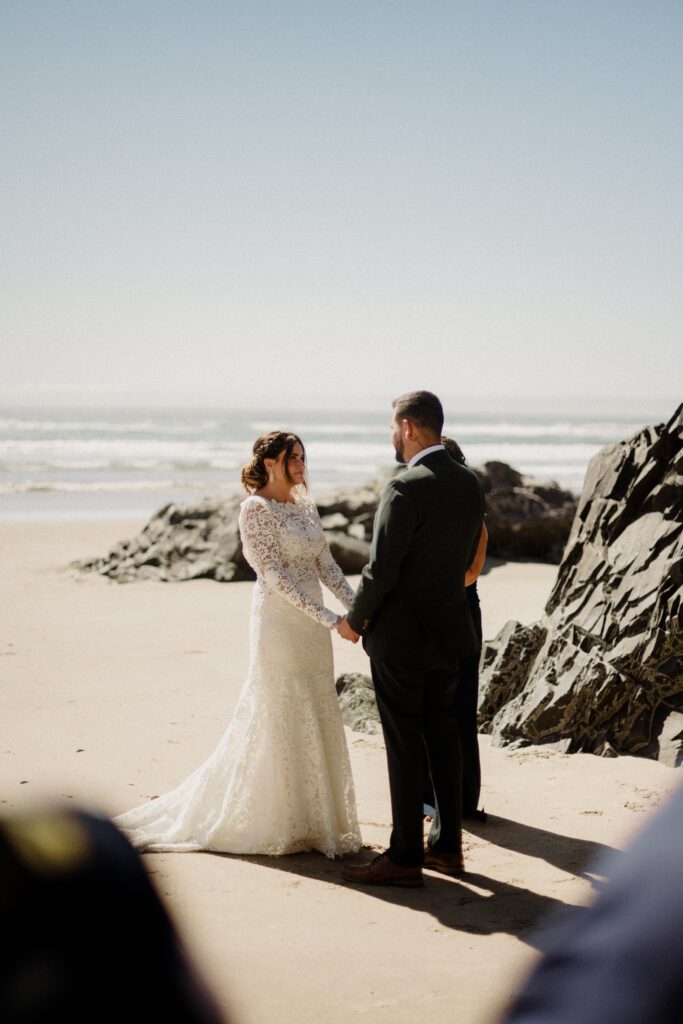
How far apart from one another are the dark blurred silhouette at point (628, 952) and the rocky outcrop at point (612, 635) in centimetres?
603

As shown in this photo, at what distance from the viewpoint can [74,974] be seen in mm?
762

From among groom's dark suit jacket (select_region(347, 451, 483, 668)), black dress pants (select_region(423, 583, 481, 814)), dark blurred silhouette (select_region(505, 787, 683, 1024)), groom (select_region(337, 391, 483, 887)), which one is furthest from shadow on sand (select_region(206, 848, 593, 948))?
dark blurred silhouette (select_region(505, 787, 683, 1024))

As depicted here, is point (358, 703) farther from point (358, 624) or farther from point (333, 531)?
point (333, 531)

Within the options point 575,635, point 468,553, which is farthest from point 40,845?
point 575,635

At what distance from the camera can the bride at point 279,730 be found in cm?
537

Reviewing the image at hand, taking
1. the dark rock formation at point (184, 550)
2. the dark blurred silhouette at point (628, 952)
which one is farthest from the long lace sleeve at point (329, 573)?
the dark rock formation at point (184, 550)

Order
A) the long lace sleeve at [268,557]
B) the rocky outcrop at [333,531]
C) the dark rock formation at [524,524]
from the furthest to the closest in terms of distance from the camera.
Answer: the dark rock formation at [524,524]
the rocky outcrop at [333,531]
the long lace sleeve at [268,557]

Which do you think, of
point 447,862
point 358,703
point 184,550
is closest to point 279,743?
point 447,862

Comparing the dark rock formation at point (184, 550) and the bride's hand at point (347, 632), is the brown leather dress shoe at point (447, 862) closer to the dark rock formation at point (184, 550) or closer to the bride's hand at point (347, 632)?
the bride's hand at point (347, 632)

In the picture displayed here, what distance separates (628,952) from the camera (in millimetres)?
732

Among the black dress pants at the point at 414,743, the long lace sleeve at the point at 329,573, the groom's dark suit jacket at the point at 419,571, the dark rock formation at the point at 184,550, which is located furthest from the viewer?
the dark rock formation at the point at 184,550

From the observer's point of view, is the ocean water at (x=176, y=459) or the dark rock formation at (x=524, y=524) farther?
the ocean water at (x=176, y=459)

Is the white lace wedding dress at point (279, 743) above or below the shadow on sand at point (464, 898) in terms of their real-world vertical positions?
above

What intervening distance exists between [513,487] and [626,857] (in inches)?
595
